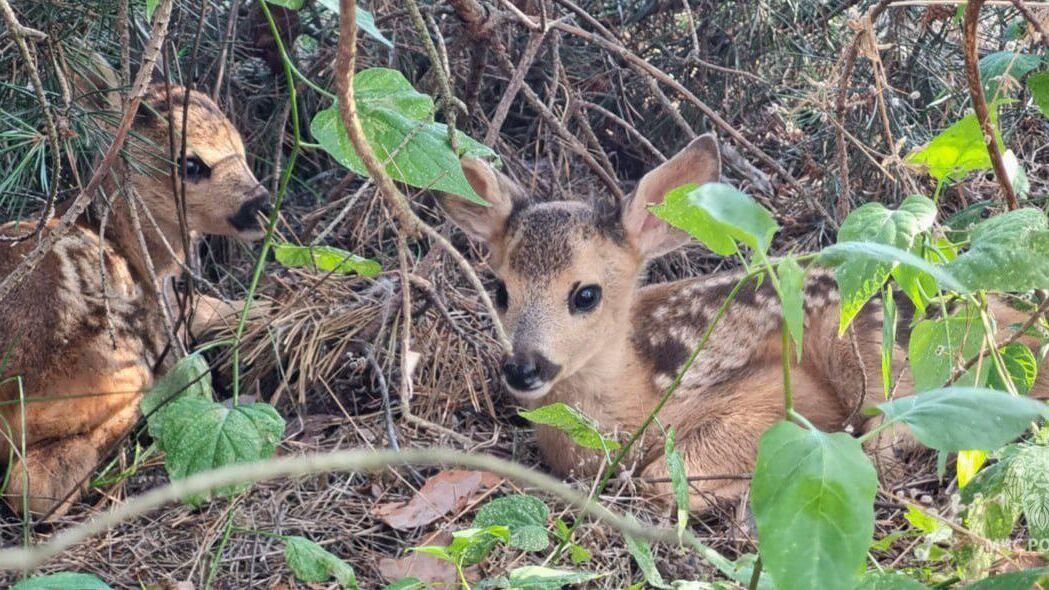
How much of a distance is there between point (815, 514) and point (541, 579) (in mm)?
954

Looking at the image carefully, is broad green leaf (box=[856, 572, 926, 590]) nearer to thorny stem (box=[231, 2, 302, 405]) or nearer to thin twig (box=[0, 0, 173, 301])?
thorny stem (box=[231, 2, 302, 405])

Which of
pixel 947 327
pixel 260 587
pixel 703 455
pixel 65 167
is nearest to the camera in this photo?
pixel 947 327

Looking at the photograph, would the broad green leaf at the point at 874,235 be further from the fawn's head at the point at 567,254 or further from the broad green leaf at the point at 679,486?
the fawn's head at the point at 567,254

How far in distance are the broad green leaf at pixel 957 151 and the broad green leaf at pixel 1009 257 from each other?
512mm

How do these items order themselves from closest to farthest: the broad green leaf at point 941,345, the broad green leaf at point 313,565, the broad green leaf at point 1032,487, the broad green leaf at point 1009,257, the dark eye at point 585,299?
the broad green leaf at point 1009,257
the broad green leaf at point 1032,487
the broad green leaf at point 941,345
the broad green leaf at point 313,565
the dark eye at point 585,299

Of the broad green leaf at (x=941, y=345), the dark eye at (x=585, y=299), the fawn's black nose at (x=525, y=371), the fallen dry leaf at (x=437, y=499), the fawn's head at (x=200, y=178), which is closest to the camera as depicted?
the broad green leaf at (x=941, y=345)

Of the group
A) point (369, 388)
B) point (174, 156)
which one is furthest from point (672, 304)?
point (174, 156)

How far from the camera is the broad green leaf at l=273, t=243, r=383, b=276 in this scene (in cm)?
414

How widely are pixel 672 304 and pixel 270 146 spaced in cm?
215

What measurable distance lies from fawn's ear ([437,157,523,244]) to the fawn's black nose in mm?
724

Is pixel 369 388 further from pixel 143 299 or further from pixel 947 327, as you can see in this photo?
pixel 947 327

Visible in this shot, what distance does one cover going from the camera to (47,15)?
13.1 feet

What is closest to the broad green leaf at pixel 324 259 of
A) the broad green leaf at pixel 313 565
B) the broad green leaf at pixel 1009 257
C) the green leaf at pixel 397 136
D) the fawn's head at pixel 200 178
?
the fawn's head at pixel 200 178

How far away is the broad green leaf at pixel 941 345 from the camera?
2.88 m
